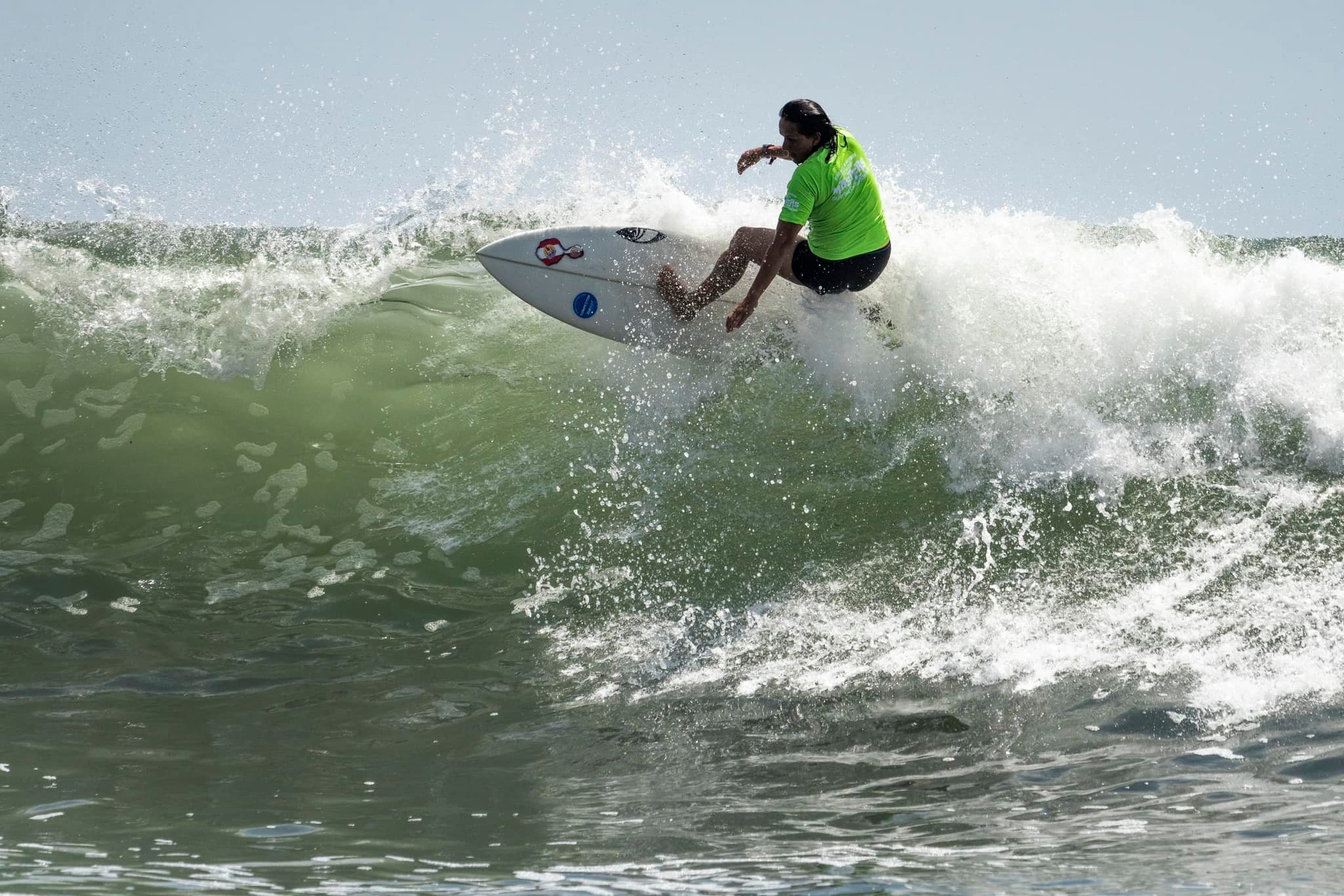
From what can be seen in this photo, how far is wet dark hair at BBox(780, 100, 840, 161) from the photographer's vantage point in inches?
216

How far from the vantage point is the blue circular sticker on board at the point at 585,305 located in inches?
260

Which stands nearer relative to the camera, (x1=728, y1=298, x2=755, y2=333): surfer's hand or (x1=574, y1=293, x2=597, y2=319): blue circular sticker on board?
(x1=728, y1=298, x2=755, y2=333): surfer's hand

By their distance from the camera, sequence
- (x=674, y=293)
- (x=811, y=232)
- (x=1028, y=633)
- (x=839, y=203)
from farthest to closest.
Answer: (x=674, y=293) < (x=811, y=232) < (x=839, y=203) < (x=1028, y=633)

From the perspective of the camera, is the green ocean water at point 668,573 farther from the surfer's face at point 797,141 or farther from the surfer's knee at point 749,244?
the surfer's face at point 797,141

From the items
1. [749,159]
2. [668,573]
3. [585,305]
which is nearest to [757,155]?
[749,159]

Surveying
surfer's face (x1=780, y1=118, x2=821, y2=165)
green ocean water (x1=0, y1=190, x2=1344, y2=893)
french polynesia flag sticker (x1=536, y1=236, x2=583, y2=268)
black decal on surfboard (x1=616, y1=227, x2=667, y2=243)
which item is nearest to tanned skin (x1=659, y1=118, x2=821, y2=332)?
surfer's face (x1=780, y1=118, x2=821, y2=165)

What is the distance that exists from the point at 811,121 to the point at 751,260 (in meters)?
0.99

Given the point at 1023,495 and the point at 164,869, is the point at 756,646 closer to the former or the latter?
the point at 1023,495

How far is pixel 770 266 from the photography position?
5.79 meters

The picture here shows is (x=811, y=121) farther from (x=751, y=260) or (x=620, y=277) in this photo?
(x=620, y=277)

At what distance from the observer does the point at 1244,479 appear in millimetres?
5770

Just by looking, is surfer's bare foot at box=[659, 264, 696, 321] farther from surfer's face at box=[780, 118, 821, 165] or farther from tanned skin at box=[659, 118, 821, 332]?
surfer's face at box=[780, 118, 821, 165]

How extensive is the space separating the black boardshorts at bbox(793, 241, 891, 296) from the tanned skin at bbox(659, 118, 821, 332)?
70 mm

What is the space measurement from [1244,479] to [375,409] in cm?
518
